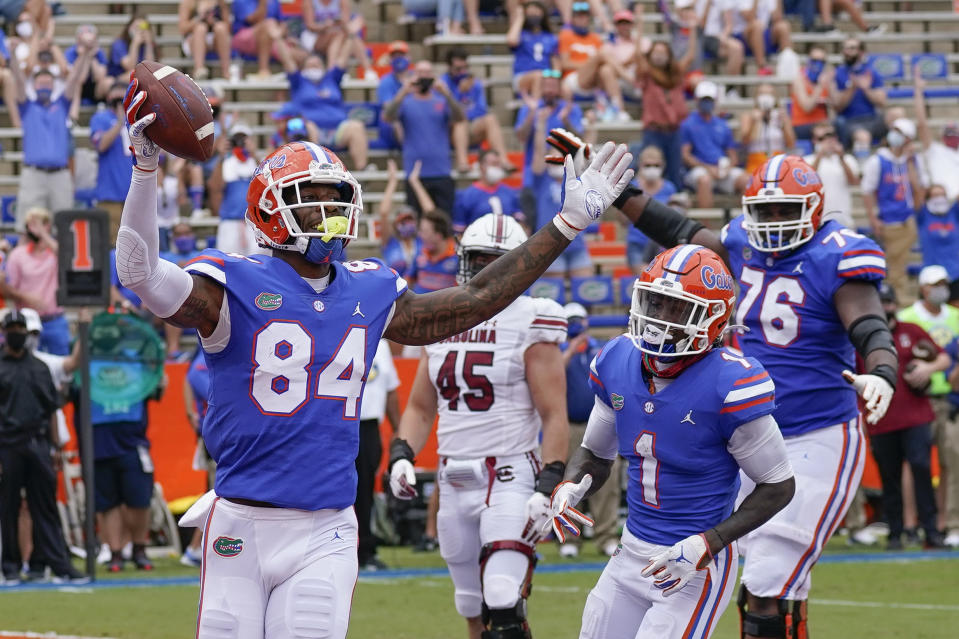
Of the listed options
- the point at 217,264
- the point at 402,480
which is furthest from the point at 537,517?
the point at 217,264

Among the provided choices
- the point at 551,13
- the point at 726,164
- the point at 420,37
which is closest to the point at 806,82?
the point at 726,164

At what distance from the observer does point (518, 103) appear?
1764 centimetres

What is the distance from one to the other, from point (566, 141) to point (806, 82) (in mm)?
13989

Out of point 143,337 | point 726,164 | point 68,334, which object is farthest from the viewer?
point 726,164

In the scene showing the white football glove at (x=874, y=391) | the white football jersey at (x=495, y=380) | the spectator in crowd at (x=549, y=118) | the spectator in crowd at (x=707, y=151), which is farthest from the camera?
the spectator in crowd at (x=707, y=151)

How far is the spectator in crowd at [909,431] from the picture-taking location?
497 inches

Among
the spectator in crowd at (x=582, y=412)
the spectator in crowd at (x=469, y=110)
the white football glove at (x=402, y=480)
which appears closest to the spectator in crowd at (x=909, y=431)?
the spectator in crowd at (x=582, y=412)

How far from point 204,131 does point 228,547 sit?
1.18m

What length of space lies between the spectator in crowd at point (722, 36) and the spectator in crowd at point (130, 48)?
656 centimetres

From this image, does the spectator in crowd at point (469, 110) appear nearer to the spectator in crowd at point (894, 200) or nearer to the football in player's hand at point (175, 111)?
the spectator in crowd at point (894, 200)

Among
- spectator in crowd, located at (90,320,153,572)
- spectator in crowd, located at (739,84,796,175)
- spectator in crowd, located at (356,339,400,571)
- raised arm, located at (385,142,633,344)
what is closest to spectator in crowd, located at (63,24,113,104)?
spectator in crowd, located at (90,320,153,572)

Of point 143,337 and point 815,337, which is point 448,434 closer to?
point 815,337

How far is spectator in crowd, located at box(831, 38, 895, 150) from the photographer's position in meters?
18.2

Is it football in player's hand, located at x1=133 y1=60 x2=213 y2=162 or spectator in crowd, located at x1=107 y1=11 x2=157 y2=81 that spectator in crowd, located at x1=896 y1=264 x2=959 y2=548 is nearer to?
spectator in crowd, located at x1=107 y1=11 x2=157 y2=81
